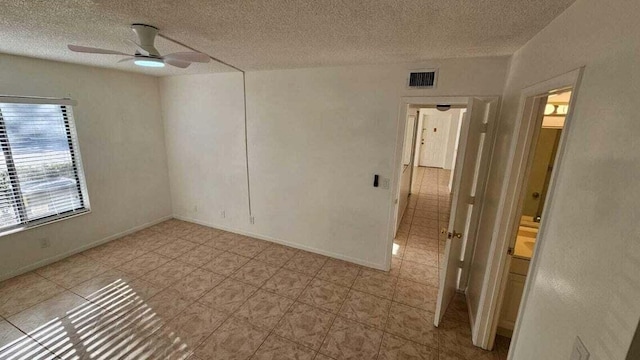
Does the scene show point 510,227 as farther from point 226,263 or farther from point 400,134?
point 226,263

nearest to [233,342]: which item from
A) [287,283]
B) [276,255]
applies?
[287,283]

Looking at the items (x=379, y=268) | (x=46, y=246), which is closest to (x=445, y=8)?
(x=379, y=268)

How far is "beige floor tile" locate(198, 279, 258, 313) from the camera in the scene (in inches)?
99.3

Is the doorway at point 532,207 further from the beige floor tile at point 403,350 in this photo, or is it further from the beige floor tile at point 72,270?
the beige floor tile at point 72,270

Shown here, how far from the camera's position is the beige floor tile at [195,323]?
2162mm

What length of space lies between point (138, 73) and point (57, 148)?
149 centimetres

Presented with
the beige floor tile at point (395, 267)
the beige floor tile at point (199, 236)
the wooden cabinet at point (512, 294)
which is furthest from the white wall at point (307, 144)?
the wooden cabinet at point (512, 294)

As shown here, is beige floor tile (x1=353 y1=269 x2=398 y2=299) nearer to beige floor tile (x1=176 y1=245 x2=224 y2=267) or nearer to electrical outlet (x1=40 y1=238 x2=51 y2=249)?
beige floor tile (x1=176 y1=245 x2=224 y2=267)

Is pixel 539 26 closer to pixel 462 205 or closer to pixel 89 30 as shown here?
pixel 462 205

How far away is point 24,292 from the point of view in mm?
2652

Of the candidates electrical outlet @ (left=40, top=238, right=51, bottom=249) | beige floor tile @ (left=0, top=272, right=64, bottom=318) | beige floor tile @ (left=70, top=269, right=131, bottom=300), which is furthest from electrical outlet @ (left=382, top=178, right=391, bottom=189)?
electrical outlet @ (left=40, top=238, right=51, bottom=249)

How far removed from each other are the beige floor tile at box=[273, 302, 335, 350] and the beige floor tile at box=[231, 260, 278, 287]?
602mm

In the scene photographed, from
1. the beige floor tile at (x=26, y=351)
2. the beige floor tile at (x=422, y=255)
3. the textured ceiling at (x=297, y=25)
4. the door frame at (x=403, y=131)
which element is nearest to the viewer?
the textured ceiling at (x=297, y=25)

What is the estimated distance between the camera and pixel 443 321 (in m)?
2.39
